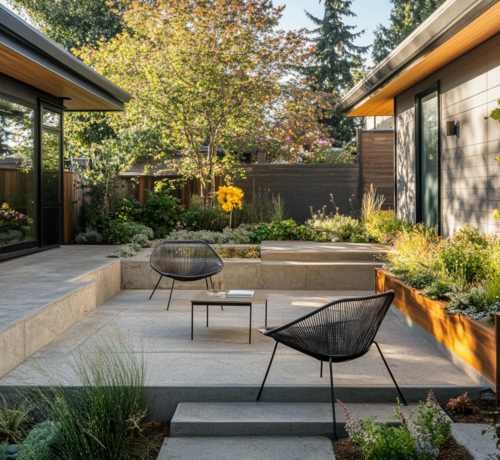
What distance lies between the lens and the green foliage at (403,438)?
237cm

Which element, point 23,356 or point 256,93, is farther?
point 256,93

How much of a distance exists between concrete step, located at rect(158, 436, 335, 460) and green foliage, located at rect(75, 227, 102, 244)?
6492mm

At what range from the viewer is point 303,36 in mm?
10570

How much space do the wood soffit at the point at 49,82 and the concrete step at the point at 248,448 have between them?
4.15 m

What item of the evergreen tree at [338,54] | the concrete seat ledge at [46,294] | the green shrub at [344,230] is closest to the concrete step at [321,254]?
the green shrub at [344,230]

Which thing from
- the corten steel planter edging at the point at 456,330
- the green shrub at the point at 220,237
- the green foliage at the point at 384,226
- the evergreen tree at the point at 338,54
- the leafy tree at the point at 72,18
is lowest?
the corten steel planter edging at the point at 456,330

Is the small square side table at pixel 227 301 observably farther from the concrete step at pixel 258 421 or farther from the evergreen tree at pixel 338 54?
the evergreen tree at pixel 338 54

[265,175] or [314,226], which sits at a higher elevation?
[265,175]

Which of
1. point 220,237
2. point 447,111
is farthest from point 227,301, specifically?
point 447,111

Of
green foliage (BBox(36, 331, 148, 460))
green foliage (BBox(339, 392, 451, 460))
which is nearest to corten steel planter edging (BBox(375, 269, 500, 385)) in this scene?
green foliage (BBox(339, 392, 451, 460))

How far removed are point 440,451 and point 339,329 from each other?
2.69ft

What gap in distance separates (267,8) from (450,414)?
9.10m

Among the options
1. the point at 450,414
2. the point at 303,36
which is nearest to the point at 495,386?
the point at 450,414

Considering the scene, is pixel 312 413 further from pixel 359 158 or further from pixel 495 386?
pixel 359 158
